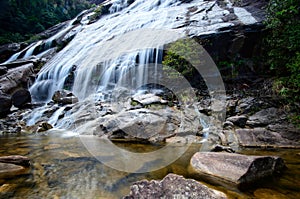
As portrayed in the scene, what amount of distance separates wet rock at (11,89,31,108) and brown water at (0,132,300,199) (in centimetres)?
649

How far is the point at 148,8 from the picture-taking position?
1778 centimetres

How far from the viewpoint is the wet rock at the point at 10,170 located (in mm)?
3588

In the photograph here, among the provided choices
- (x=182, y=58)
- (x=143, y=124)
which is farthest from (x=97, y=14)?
(x=143, y=124)

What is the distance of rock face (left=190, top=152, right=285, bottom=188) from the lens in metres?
3.21

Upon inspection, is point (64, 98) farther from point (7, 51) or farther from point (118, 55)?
point (7, 51)

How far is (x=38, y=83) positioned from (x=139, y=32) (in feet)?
24.3

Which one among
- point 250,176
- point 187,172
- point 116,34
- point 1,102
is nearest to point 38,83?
point 1,102

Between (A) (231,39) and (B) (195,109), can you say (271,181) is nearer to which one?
(B) (195,109)

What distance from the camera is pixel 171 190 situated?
2400mm

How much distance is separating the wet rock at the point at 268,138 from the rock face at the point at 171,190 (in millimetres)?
3410

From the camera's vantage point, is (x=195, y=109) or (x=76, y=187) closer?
(x=76, y=187)

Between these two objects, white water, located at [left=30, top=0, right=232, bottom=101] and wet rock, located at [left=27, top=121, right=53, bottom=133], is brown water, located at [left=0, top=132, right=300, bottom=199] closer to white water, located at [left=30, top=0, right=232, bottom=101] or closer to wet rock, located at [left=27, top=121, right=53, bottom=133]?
wet rock, located at [left=27, top=121, right=53, bottom=133]

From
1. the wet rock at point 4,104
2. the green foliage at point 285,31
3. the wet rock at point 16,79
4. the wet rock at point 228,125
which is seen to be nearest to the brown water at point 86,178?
the wet rock at point 228,125

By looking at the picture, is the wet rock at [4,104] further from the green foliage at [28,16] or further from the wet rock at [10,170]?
the green foliage at [28,16]
